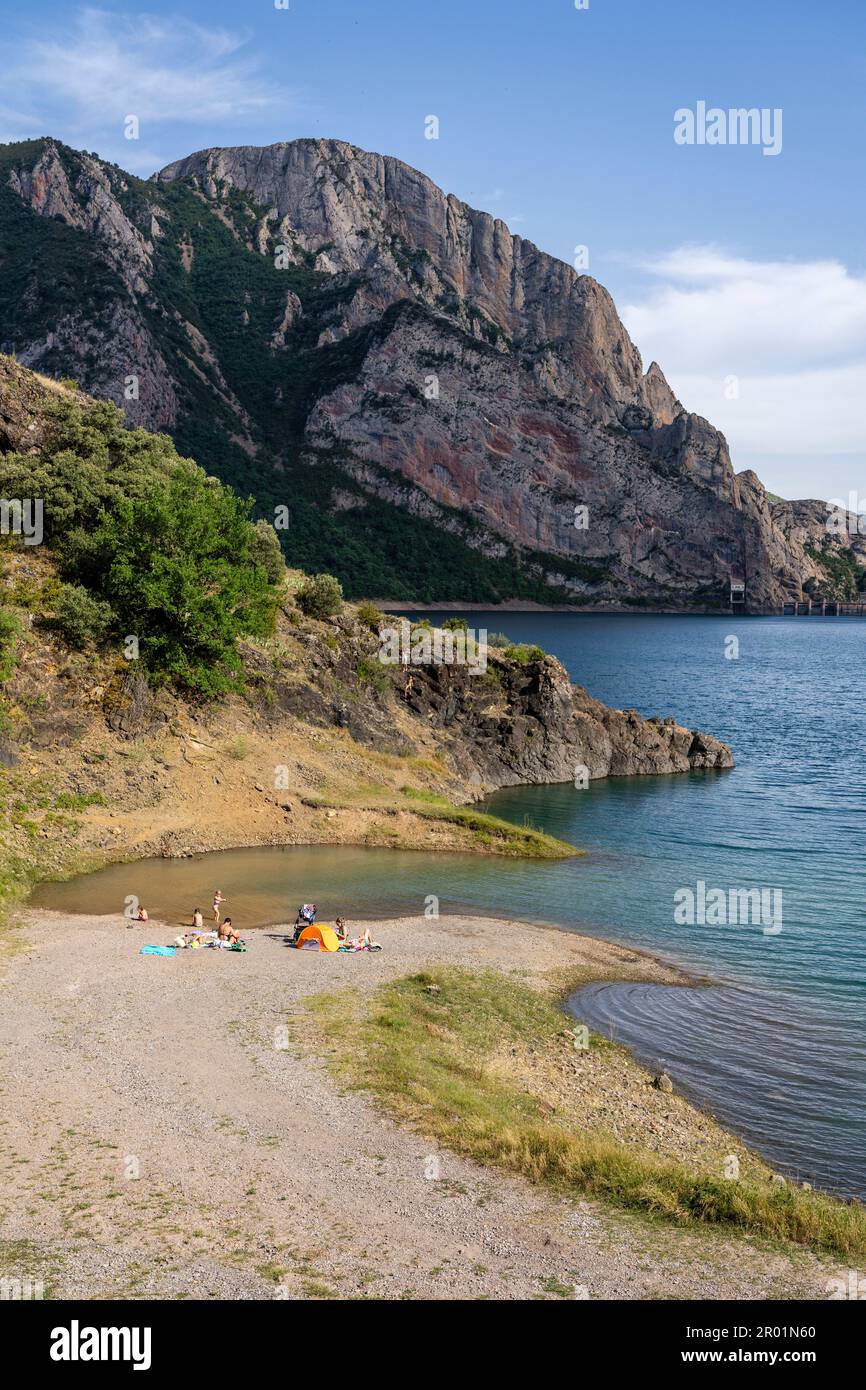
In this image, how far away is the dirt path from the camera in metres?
12.3

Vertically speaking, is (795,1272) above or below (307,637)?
below

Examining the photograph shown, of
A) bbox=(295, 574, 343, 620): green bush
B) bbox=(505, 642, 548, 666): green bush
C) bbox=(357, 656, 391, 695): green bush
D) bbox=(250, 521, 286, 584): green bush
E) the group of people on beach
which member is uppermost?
bbox=(250, 521, 286, 584): green bush

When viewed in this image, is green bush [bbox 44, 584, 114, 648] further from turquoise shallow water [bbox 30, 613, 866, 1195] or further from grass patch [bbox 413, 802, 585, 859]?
grass patch [bbox 413, 802, 585, 859]

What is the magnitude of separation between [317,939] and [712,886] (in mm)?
18881

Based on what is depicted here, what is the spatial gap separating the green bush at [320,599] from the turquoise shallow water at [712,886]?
50.8 feet

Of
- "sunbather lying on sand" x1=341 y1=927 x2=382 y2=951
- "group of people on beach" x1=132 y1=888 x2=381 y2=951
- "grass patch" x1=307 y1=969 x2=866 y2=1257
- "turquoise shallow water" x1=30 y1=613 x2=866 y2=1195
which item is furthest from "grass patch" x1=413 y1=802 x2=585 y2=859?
"grass patch" x1=307 y1=969 x2=866 y2=1257

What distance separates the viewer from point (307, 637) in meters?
54.0

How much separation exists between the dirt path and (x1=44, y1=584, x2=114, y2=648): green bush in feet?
77.0

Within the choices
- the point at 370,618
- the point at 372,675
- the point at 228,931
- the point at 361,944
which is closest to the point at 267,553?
the point at 370,618

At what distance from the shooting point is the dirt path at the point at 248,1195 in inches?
486

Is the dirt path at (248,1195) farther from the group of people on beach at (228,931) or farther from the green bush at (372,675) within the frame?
the green bush at (372,675)

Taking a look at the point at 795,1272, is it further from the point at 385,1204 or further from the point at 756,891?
the point at 756,891
